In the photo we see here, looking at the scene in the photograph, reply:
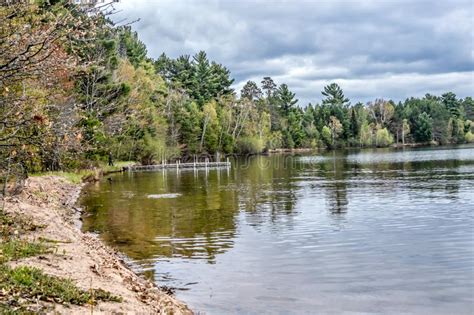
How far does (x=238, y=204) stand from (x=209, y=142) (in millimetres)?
65917

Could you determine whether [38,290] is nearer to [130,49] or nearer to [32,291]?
[32,291]

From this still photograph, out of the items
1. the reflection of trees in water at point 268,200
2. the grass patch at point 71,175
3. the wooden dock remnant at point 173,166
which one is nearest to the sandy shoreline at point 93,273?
the reflection of trees in water at point 268,200

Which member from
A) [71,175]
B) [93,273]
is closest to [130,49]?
[71,175]

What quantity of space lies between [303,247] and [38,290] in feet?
38.9

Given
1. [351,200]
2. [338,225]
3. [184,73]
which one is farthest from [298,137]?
[338,225]

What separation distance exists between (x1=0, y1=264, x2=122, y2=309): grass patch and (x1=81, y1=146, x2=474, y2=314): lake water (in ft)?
11.5

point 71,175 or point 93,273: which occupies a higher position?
point 71,175

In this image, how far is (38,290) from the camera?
897cm

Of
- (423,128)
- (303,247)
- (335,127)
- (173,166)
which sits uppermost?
(335,127)

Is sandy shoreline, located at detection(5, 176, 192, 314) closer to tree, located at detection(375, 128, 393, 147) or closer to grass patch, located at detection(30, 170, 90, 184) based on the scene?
grass patch, located at detection(30, 170, 90, 184)

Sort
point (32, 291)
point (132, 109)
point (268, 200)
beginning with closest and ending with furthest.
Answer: point (32, 291) < point (268, 200) < point (132, 109)

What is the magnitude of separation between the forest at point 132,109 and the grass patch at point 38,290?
2.32 metres

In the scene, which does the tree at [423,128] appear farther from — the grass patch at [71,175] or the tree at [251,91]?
the grass patch at [71,175]

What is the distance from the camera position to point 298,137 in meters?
157
